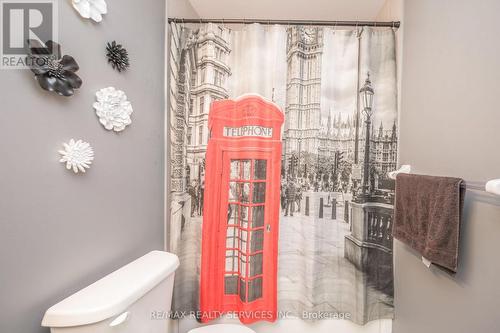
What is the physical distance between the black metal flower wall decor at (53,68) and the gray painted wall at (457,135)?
175 centimetres

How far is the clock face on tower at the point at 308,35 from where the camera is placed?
1655mm

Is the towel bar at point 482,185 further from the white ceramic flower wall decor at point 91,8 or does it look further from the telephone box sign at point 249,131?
the white ceramic flower wall decor at point 91,8

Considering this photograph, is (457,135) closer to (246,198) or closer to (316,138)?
(316,138)

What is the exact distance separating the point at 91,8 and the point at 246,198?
135cm

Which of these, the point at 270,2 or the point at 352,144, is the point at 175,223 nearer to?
the point at 352,144

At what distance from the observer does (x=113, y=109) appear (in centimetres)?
121

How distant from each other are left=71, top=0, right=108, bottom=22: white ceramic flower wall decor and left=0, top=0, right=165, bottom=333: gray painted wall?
0.12ft

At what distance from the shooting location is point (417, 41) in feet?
4.76

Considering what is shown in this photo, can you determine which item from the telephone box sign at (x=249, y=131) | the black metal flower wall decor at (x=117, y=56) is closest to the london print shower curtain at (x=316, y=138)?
the telephone box sign at (x=249, y=131)

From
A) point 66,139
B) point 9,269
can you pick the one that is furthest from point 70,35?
point 9,269

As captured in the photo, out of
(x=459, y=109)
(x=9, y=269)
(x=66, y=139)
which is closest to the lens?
(x=9, y=269)

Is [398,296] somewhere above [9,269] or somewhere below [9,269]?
below

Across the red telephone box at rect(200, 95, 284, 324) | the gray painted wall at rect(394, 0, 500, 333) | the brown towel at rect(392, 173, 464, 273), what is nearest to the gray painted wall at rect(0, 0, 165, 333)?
the red telephone box at rect(200, 95, 284, 324)

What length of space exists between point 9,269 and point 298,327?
176cm
